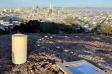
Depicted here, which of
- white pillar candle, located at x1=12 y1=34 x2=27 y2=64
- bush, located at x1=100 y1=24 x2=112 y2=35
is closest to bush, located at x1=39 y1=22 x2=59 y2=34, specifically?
bush, located at x1=100 y1=24 x2=112 y2=35

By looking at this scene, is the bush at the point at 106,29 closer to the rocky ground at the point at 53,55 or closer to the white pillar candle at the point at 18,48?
the rocky ground at the point at 53,55

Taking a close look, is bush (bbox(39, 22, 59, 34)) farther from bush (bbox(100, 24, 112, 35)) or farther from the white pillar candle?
the white pillar candle

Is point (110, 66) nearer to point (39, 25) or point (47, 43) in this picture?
point (47, 43)

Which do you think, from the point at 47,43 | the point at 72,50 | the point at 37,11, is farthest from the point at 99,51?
the point at 37,11

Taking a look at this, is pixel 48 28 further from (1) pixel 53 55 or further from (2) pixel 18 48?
(2) pixel 18 48

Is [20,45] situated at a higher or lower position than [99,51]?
higher

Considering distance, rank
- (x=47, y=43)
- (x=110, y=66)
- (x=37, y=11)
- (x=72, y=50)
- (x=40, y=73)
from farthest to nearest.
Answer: (x=37, y=11) < (x=47, y=43) < (x=72, y=50) < (x=110, y=66) < (x=40, y=73)

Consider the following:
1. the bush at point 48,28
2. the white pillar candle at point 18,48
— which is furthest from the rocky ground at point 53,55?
the bush at point 48,28

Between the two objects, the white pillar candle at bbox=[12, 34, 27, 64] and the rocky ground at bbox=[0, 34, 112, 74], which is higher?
the white pillar candle at bbox=[12, 34, 27, 64]

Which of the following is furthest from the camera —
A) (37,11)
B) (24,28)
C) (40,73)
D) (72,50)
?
(37,11)

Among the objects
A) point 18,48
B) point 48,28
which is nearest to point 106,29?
point 48,28

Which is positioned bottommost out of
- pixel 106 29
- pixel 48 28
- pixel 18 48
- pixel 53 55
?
pixel 106 29
